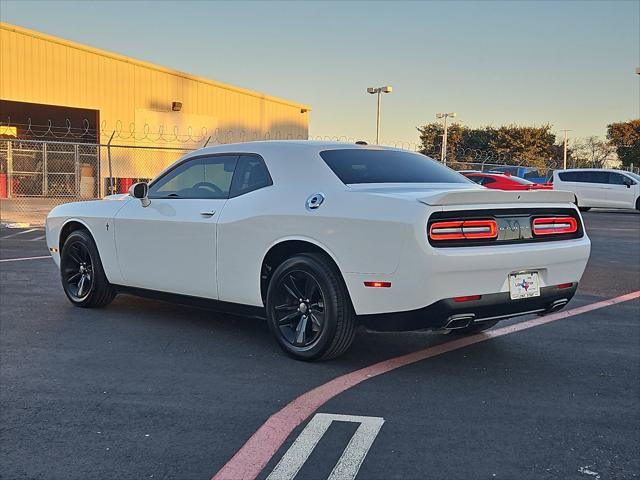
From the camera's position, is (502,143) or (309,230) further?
(502,143)

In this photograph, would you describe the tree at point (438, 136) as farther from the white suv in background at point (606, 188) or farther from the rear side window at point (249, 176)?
the rear side window at point (249, 176)

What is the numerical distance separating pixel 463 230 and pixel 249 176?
5.88 feet

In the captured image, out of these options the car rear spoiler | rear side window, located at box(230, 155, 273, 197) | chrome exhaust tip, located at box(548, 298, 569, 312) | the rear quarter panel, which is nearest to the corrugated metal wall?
rear side window, located at box(230, 155, 273, 197)

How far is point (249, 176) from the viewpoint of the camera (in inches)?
212

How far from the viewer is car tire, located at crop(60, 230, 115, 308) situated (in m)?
6.55

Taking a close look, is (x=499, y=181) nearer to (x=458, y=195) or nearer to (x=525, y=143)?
(x=458, y=195)

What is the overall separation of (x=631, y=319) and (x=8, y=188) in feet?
74.9

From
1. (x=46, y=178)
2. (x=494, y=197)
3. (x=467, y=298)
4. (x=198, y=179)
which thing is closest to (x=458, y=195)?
(x=494, y=197)

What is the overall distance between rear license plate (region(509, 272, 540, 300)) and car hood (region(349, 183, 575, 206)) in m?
0.48

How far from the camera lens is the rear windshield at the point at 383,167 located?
16.5 ft

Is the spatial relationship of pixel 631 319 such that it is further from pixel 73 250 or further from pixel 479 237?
pixel 73 250

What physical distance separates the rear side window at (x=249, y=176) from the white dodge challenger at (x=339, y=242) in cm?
1

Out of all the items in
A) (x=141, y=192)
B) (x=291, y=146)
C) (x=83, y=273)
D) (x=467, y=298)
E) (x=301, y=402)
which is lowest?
(x=301, y=402)

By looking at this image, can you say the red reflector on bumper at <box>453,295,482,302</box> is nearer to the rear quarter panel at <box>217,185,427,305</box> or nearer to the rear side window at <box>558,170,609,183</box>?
the rear quarter panel at <box>217,185,427,305</box>
